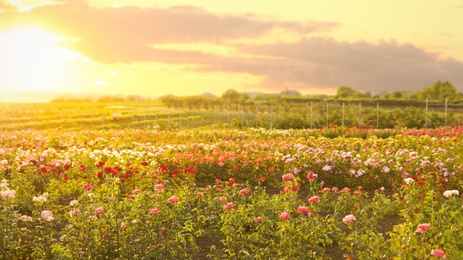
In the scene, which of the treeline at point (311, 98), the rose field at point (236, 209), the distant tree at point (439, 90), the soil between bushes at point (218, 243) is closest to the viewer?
the rose field at point (236, 209)

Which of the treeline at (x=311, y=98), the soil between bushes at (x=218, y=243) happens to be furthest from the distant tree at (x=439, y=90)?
the soil between bushes at (x=218, y=243)

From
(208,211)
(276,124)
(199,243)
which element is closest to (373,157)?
(208,211)

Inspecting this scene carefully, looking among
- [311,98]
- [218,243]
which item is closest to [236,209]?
[218,243]

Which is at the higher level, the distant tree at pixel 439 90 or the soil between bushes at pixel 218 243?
the distant tree at pixel 439 90

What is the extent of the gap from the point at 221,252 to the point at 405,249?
2.27m

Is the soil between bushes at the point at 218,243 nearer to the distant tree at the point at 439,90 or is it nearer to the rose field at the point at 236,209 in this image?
the rose field at the point at 236,209

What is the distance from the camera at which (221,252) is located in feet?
20.9

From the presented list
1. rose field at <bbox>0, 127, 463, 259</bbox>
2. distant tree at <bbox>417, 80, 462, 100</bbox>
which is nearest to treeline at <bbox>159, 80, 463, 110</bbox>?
distant tree at <bbox>417, 80, 462, 100</bbox>

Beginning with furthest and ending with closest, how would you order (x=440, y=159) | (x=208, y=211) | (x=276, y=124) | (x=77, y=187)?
1. (x=276, y=124)
2. (x=440, y=159)
3. (x=77, y=187)
4. (x=208, y=211)

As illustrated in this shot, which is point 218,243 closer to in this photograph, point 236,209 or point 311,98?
point 236,209

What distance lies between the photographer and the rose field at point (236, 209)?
220 inches

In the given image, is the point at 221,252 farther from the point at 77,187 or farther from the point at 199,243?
the point at 77,187

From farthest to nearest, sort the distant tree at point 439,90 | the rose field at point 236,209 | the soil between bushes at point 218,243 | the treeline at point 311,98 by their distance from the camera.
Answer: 1. the distant tree at point 439,90
2. the treeline at point 311,98
3. the soil between bushes at point 218,243
4. the rose field at point 236,209

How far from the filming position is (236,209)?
7594mm
